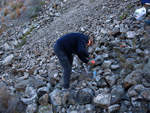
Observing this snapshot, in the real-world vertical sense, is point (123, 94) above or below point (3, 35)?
below

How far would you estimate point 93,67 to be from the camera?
395 cm

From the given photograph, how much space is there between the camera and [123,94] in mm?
2885

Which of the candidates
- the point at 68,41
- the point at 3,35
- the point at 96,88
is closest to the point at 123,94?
the point at 96,88

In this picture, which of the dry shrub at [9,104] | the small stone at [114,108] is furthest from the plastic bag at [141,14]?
the dry shrub at [9,104]

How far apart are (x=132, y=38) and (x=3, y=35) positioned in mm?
6801

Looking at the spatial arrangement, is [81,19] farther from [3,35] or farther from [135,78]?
[3,35]

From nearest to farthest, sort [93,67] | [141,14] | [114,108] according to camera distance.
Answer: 1. [114,108]
2. [93,67]
3. [141,14]

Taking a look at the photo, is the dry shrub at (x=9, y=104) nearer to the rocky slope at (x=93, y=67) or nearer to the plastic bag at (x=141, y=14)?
the rocky slope at (x=93, y=67)

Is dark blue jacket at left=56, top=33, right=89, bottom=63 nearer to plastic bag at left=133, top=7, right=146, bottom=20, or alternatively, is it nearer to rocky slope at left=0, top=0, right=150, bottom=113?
rocky slope at left=0, top=0, right=150, bottom=113

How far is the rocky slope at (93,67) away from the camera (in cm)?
293

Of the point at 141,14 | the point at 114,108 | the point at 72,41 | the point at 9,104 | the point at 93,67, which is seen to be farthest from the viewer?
the point at 141,14

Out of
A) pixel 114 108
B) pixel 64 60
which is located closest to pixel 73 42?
pixel 64 60

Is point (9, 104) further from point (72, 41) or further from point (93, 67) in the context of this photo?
point (93, 67)

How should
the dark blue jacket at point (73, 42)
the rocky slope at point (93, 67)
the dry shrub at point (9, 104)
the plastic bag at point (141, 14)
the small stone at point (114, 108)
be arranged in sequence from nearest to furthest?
the small stone at point (114, 108) → the rocky slope at point (93, 67) → the dark blue jacket at point (73, 42) → the dry shrub at point (9, 104) → the plastic bag at point (141, 14)
